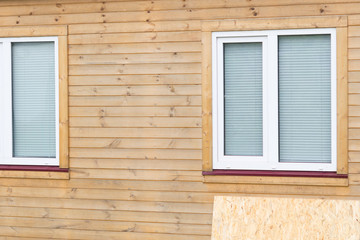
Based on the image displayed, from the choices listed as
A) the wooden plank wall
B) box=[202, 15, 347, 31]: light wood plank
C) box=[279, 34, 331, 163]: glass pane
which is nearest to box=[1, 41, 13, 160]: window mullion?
the wooden plank wall

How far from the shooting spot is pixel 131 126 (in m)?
8.16

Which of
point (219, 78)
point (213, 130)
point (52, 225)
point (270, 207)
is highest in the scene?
point (219, 78)

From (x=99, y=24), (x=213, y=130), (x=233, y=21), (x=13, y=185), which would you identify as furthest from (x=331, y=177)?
(x=13, y=185)

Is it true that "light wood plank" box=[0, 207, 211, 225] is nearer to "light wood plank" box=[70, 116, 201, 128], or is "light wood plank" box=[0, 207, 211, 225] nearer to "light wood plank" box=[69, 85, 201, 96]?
"light wood plank" box=[70, 116, 201, 128]

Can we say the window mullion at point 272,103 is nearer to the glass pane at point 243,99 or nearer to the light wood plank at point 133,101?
the glass pane at point 243,99

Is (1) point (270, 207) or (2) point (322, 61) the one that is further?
(2) point (322, 61)

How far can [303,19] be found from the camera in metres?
7.60

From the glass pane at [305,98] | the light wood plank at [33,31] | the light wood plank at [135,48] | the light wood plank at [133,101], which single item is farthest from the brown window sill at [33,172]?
the glass pane at [305,98]

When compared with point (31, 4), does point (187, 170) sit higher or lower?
lower

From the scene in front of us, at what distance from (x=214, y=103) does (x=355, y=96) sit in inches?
59.2

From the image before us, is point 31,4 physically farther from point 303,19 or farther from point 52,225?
point 303,19

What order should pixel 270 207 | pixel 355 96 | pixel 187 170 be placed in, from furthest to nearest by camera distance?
pixel 187 170 → pixel 355 96 → pixel 270 207

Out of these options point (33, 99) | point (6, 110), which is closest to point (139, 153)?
point (33, 99)

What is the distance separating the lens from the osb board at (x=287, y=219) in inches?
215
